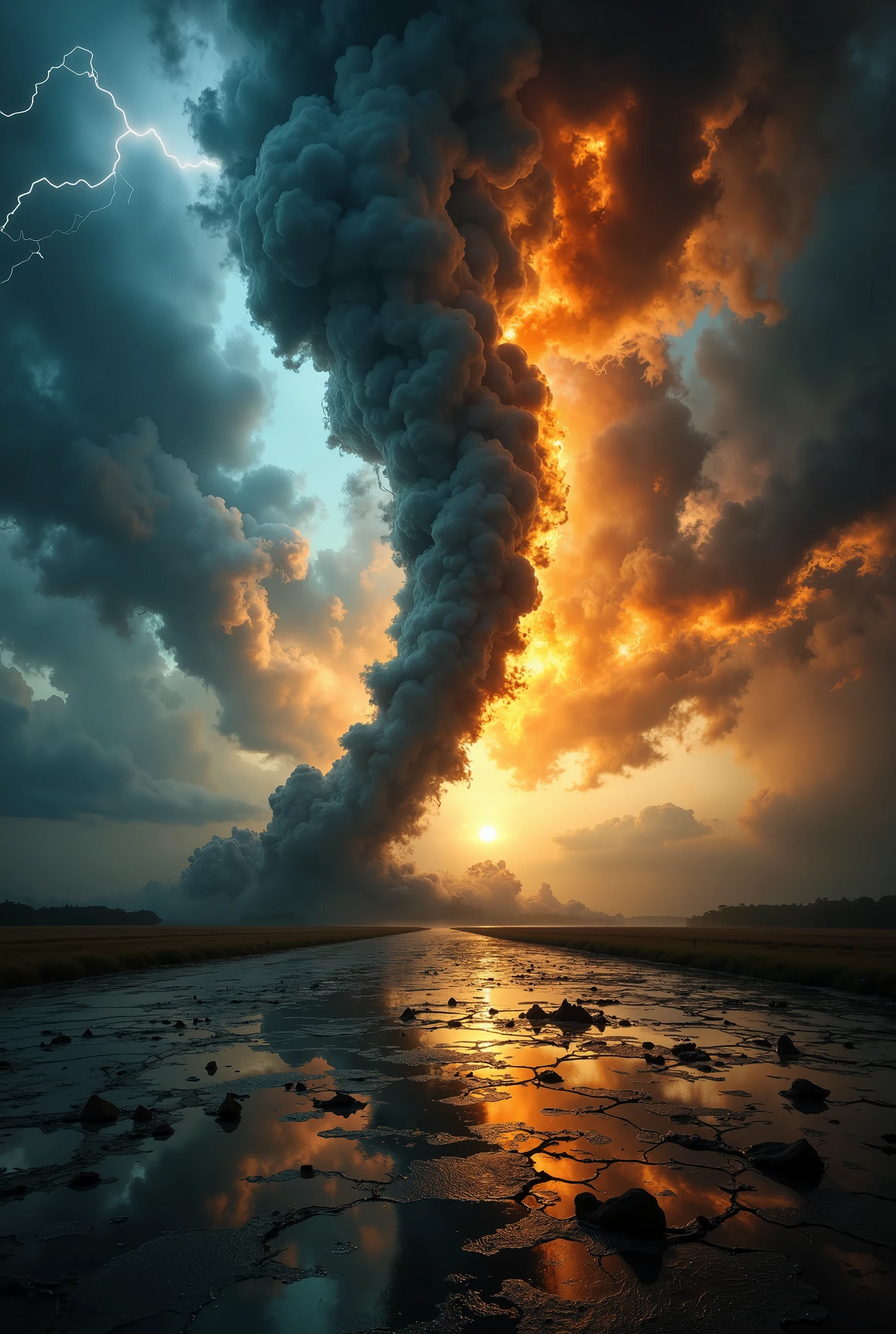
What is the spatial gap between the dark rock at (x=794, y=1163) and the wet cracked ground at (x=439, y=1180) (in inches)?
1.8

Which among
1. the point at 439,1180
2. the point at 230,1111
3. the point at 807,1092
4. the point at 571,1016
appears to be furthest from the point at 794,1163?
the point at 571,1016

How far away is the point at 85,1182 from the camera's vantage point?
16.9 feet

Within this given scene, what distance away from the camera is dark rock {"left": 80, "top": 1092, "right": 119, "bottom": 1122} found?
22.4 feet

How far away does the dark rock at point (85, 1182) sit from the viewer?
5.09 meters

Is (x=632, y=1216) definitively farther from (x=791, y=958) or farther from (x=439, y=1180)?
(x=791, y=958)

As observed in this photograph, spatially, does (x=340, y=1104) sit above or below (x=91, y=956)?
above

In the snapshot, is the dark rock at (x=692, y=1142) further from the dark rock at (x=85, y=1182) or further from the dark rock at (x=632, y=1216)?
the dark rock at (x=85, y=1182)

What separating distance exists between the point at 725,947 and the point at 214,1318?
3810 centimetres

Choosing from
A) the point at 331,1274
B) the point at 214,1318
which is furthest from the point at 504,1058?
the point at 214,1318

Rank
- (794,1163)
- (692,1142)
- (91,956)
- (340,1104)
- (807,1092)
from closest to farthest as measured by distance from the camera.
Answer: (794,1163), (692,1142), (340,1104), (807,1092), (91,956)

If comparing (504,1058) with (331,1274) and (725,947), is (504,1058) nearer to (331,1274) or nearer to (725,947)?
(331,1274)

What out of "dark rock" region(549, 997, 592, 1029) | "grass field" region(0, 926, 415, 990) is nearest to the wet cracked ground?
"dark rock" region(549, 997, 592, 1029)

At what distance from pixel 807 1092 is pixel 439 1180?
5.16 metres

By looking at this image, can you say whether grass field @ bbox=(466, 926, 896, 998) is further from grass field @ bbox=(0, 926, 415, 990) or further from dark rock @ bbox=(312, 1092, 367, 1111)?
grass field @ bbox=(0, 926, 415, 990)
